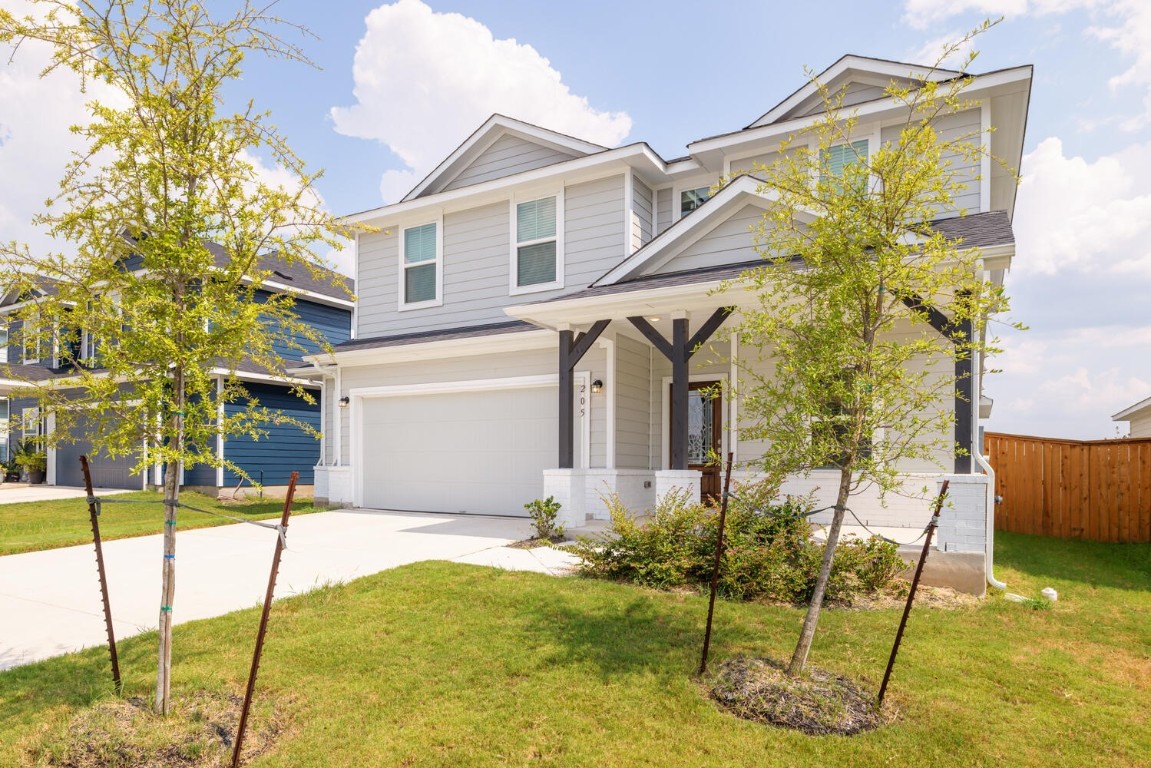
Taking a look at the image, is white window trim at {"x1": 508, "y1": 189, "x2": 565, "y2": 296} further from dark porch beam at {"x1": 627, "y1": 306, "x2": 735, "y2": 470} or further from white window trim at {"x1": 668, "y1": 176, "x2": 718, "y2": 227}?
dark porch beam at {"x1": 627, "y1": 306, "x2": 735, "y2": 470}

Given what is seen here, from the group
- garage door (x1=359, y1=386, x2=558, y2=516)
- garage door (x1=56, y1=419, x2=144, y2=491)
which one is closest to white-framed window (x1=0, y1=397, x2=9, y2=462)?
garage door (x1=56, y1=419, x2=144, y2=491)

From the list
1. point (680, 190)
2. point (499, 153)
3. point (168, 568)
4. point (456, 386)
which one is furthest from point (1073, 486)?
point (168, 568)

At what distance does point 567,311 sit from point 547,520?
9.44 feet

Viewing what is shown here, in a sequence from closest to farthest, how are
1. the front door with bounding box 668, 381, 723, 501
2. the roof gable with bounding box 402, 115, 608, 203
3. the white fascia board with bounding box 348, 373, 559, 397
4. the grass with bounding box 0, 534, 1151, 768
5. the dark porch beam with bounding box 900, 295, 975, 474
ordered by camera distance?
the grass with bounding box 0, 534, 1151, 768 < the dark porch beam with bounding box 900, 295, 975, 474 < the front door with bounding box 668, 381, 723, 501 < the white fascia board with bounding box 348, 373, 559, 397 < the roof gable with bounding box 402, 115, 608, 203

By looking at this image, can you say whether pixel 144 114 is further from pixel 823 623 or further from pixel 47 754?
pixel 823 623

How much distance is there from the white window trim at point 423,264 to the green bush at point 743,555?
7.71m

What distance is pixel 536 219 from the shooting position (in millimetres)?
12219

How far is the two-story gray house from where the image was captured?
915cm

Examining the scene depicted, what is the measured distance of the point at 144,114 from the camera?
3795 mm

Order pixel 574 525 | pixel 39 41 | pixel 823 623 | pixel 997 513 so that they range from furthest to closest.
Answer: pixel 997 513
pixel 574 525
pixel 823 623
pixel 39 41

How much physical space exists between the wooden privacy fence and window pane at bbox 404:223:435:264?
10590 mm

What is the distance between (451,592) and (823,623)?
3.12 metres

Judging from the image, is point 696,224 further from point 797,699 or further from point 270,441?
point 270,441

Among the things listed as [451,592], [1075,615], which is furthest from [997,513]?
[451,592]
